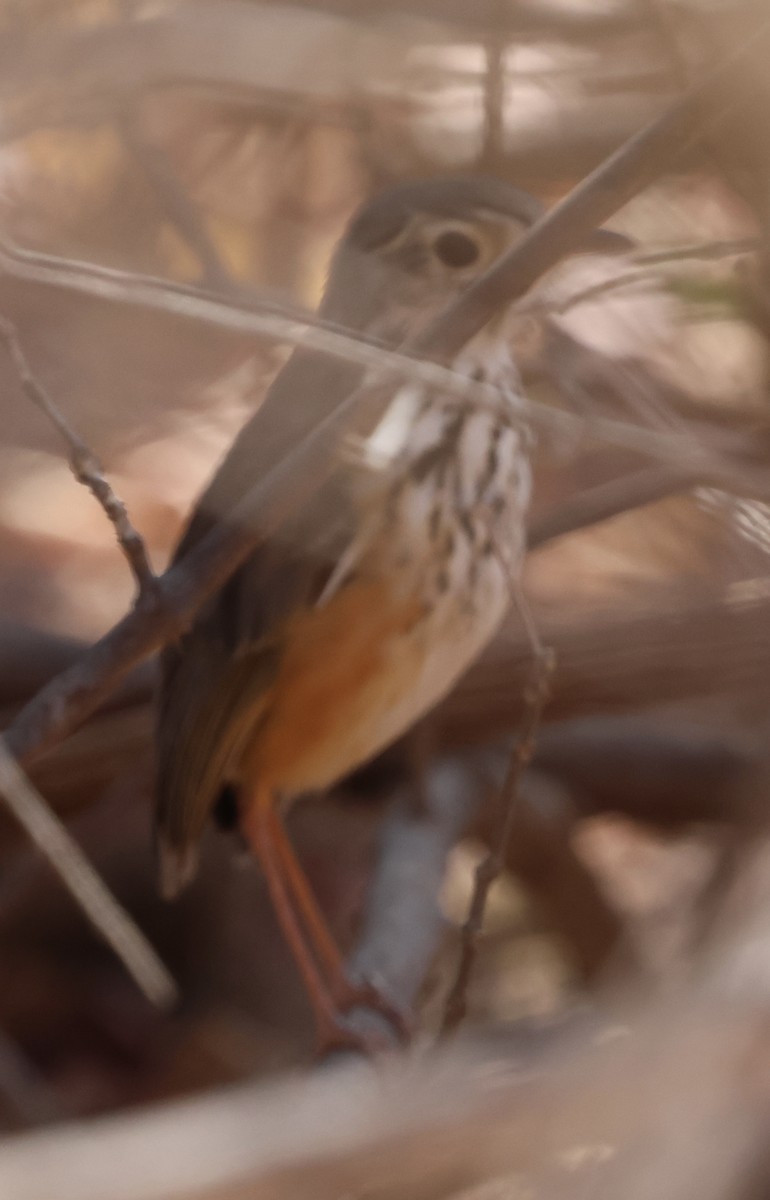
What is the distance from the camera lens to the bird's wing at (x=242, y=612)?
7.22 feet

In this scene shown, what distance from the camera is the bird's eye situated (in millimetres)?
2326

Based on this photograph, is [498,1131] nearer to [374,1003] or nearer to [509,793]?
[509,793]

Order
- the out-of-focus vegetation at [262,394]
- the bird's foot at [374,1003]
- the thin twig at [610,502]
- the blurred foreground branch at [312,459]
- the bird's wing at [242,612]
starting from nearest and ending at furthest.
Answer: the blurred foreground branch at [312,459]
the bird's wing at [242,612]
the thin twig at [610,502]
the bird's foot at [374,1003]
the out-of-focus vegetation at [262,394]

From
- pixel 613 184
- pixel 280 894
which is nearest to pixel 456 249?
pixel 613 184

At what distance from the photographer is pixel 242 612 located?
2365 millimetres

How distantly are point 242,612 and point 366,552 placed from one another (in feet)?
0.82

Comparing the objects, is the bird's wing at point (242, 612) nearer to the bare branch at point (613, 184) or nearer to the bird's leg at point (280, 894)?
the bird's leg at point (280, 894)

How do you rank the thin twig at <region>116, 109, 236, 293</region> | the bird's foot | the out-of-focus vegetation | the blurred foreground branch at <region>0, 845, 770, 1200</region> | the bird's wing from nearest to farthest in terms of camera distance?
the blurred foreground branch at <region>0, 845, 770, 1200</region>, the bird's wing, the bird's foot, the out-of-focus vegetation, the thin twig at <region>116, 109, 236, 293</region>

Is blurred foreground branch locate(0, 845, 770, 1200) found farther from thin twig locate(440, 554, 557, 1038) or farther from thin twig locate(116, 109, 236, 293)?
thin twig locate(116, 109, 236, 293)

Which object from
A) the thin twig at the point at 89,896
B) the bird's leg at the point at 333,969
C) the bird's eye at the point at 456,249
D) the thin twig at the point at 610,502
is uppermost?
the thin twig at the point at 89,896

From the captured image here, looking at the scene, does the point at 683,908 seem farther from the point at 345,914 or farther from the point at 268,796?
the point at 268,796

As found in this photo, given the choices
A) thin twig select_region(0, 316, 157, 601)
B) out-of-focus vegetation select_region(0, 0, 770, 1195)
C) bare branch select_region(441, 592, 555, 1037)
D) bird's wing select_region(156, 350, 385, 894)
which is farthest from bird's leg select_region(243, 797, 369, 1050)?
thin twig select_region(0, 316, 157, 601)

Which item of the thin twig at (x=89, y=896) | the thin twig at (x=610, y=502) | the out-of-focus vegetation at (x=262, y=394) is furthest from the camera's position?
the out-of-focus vegetation at (x=262, y=394)

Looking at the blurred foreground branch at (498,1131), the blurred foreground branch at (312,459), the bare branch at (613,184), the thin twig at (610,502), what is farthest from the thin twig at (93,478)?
the blurred foreground branch at (498,1131)
